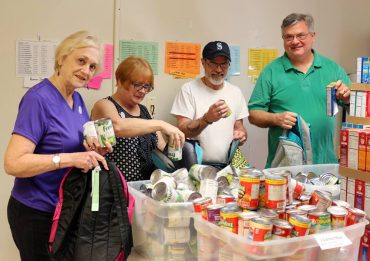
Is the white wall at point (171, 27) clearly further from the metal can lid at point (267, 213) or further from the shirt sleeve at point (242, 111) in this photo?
the metal can lid at point (267, 213)

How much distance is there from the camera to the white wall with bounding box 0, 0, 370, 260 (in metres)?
2.69

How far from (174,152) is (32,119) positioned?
602 mm

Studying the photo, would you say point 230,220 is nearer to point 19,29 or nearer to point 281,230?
point 281,230

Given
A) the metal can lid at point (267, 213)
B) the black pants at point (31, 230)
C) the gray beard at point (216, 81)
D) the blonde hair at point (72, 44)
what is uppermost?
the blonde hair at point (72, 44)

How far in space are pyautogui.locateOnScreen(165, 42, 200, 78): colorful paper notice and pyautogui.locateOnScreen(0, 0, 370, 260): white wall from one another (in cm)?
5

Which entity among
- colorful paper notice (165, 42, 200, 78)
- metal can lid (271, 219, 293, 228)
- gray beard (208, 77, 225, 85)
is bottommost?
metal can lid (271, 219, 293, 228)

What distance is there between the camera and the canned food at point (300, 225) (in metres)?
1.29

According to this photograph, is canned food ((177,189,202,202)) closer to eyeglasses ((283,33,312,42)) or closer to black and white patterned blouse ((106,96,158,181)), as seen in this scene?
black and white patterned blouse ((106,96,158,181))

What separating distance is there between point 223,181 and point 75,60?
0.78 m

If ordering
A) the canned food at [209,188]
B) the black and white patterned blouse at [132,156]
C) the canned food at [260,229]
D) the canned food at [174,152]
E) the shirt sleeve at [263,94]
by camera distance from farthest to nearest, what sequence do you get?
1. the shirt sleeve at [263,94]
2. the black and white patterned blouse at [132,156]
3. the canned food at [174,152]
4. the canned food at [209,188]
5. the canned food at [260,229]

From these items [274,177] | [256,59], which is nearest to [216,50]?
[256,59]

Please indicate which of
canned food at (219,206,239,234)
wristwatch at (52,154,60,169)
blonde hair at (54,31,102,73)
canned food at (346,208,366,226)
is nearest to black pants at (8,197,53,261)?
wristwatch at (52,154,60,169)

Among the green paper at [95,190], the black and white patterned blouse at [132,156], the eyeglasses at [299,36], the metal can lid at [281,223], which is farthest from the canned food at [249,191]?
the eyeglasses at [299,36]

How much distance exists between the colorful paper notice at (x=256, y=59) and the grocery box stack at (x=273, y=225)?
2.11 meters
